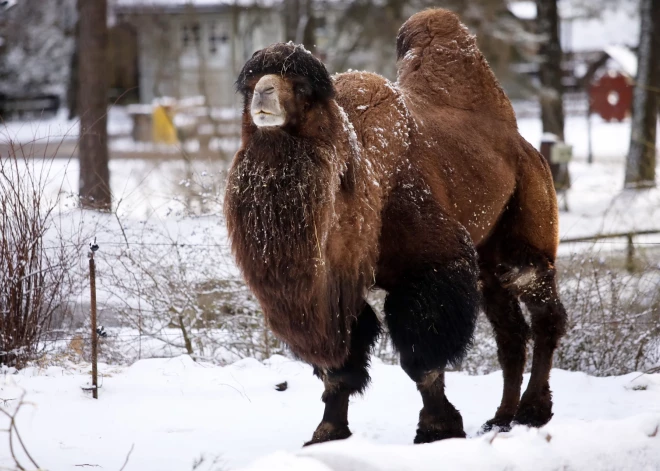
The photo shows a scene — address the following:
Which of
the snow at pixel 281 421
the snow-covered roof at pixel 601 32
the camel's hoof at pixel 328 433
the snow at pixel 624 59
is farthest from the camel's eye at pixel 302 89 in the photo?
the snow-covered roof at pixel 601 32

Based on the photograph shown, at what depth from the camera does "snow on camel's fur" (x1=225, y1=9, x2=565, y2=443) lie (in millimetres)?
4262

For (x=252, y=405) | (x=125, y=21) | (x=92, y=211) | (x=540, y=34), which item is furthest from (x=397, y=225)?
(x=125, y=21)

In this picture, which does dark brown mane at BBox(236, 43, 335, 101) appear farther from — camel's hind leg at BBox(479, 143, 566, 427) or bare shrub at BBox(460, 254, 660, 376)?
bare shrub at BBox(460, 254, 660, 376)

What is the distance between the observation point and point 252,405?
232 inches

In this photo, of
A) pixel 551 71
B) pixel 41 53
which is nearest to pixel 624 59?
pixel 551 71

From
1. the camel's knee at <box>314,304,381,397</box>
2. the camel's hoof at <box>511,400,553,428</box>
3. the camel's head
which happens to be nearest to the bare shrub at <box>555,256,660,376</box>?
the camel's hoof at <box>511,400,553,428</box>

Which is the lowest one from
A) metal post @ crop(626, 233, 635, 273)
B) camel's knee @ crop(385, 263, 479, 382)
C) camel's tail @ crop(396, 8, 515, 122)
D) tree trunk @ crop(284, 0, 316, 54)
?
metal post @ crop(626, 233, 635, 273)

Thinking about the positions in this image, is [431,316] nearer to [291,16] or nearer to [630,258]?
[630,258]

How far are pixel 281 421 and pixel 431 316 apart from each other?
5.04 ft

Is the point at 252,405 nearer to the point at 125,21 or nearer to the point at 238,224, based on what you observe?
the point at 238,224

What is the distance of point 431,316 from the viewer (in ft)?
15.1

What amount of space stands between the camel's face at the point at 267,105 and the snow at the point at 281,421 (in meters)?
1.53

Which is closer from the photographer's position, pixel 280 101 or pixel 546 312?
pixel 280 101

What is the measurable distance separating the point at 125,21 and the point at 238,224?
1019 inches
